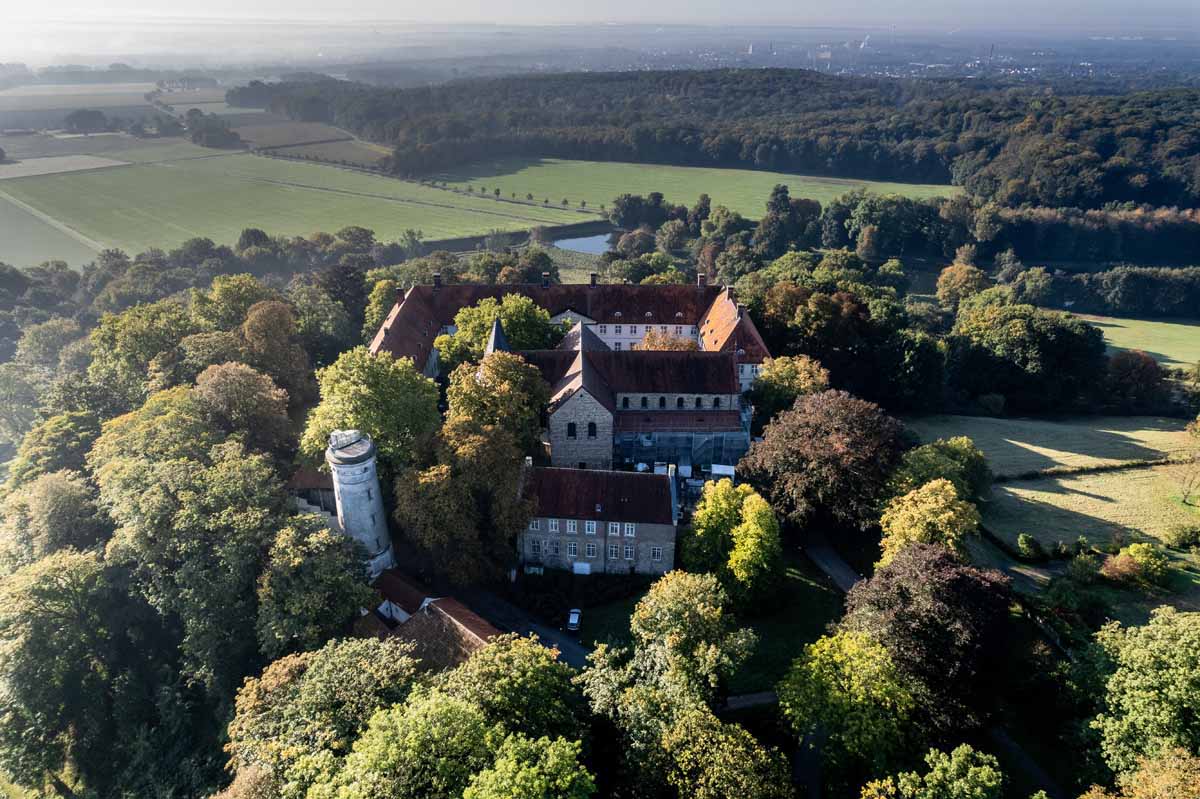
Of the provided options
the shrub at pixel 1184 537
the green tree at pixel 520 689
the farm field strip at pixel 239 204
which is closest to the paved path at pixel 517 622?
the green tree at pixel 520 689

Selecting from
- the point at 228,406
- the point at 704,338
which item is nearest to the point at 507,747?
the point at 228,406

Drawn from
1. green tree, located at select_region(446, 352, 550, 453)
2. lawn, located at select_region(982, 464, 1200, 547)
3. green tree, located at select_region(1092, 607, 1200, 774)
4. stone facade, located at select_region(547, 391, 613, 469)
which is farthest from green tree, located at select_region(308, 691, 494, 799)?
lawn, located at select_region(982, 464, 1200, 547)

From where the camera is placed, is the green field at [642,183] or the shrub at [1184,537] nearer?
the shrub at [1184,537]

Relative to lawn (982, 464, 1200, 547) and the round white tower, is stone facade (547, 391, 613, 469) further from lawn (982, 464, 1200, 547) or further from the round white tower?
lawn (982, 464, 1200, 547)

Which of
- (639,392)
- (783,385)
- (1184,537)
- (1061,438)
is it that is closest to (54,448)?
(639,392)

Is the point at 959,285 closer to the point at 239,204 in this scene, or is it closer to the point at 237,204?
the point at 239,204

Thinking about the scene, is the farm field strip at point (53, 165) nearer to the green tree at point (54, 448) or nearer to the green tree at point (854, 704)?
the green tree at point (54, 448)
